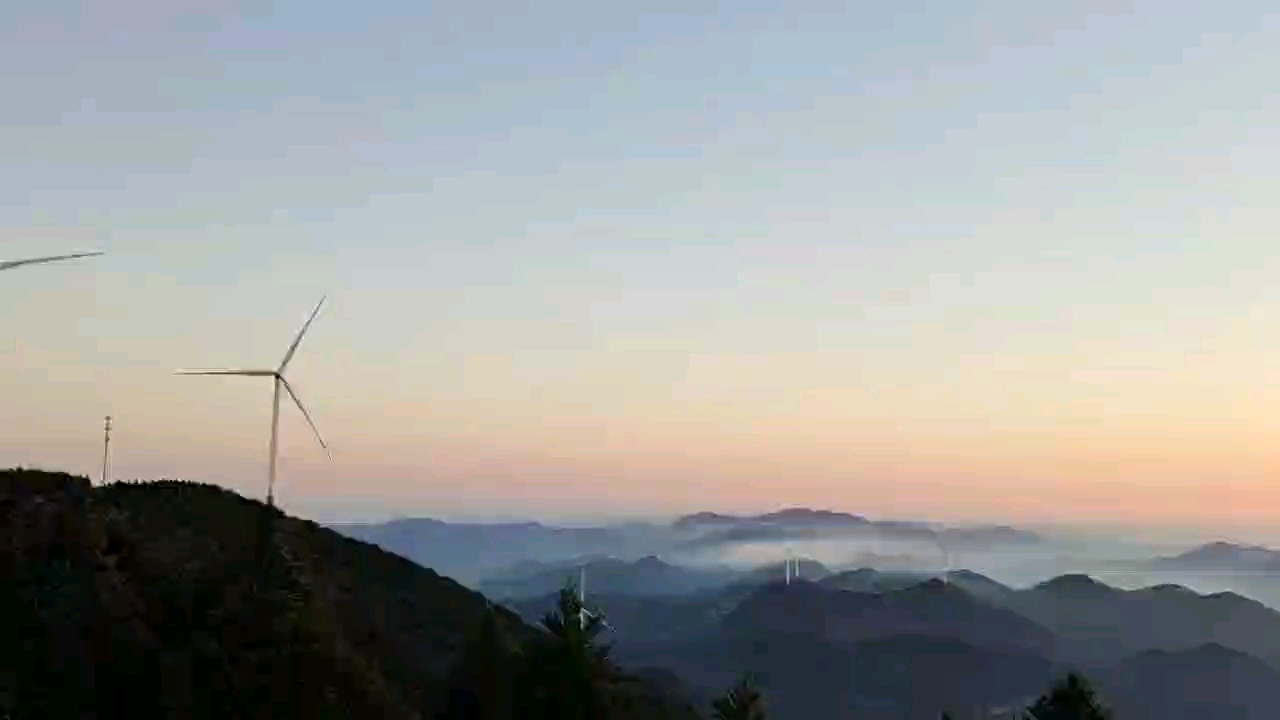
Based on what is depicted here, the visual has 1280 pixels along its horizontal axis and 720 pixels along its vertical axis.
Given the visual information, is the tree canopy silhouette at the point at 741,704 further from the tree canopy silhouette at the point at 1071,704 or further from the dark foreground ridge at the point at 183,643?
the tree canopy silhouette at the point at 1071,704

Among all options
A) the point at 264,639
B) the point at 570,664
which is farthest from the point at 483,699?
the point at 264,639

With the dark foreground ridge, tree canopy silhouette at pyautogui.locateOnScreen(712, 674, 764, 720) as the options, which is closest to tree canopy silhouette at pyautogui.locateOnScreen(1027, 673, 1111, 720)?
tree canopy silhouette at pyautogui.locateOnScreen(712, 674, 764, 720)

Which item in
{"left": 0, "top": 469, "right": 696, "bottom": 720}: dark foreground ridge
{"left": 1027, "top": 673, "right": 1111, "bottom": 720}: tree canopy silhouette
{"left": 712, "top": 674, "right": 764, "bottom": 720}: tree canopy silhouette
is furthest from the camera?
{"left": 1027, "top": 673, "right": 1111, "bottom": 720}: tree canopy silhouette

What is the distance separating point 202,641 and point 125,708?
13.0ft

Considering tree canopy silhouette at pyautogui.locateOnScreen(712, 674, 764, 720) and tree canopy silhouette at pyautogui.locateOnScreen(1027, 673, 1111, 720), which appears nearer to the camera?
tree canopy silhouette at pyautogui.locateOnScreen(712, 674, 764, 720)

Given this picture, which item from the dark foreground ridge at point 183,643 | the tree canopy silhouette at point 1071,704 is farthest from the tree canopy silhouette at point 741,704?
the tree canopy silhouette at point 1071,704

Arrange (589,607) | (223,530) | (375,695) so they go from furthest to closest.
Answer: (223,530), (375,695), (589,607)

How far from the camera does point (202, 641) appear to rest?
189 feet

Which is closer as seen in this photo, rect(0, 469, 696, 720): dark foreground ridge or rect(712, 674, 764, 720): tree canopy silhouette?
rect(712, 674, 764, 720): tree canopy silhouette

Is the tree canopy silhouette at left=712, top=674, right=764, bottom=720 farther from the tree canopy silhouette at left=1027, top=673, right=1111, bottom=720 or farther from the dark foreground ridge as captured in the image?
the tree canopy silhouette at left=1027, top=673, right=1111, bottom=720

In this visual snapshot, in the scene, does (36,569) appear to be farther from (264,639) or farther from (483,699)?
(483,699)

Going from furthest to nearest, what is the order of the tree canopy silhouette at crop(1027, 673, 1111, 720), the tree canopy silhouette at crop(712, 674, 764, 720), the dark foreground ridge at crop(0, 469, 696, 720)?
1. the tree canopy silhouette at crop(1027, 673, 1111, 720)
2. the dark foreground ridge at crop(0, 469, 696, 720)
3. the tree canopy silhouette at crop(712, 674, 764, 720)

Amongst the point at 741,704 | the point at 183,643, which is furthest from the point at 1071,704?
the point at 183,643

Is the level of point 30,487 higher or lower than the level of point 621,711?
higher
